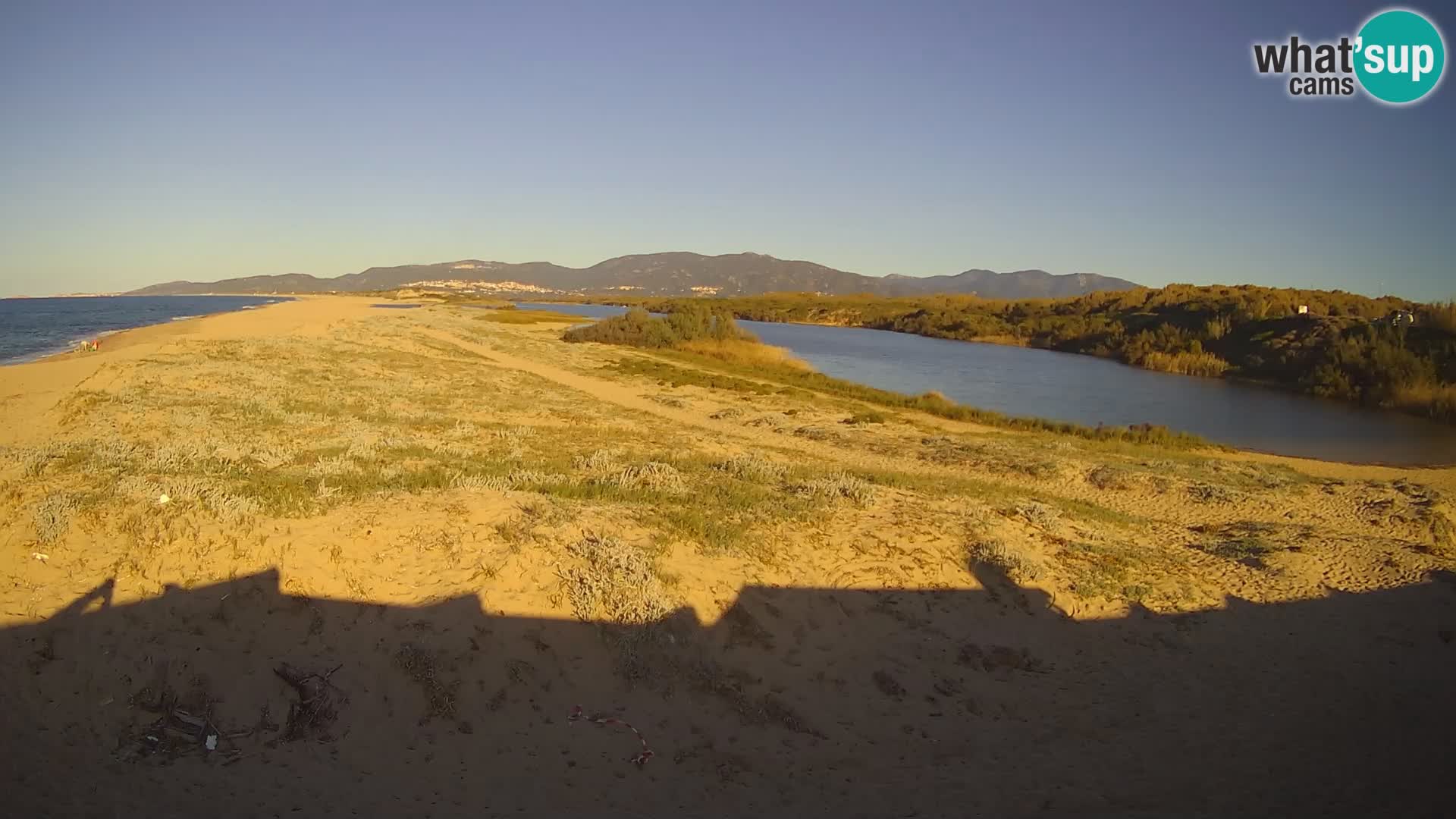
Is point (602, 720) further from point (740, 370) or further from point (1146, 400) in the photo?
point (1146, 400)

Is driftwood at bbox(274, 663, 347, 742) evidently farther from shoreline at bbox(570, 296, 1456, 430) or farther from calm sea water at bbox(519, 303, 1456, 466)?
shoreline at bbox(570, 296, 1456, 430)

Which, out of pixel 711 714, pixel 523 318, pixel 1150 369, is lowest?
pixel 711 714

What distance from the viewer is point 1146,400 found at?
112 feet

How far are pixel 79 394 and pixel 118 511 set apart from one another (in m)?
12.6

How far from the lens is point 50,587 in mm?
6465

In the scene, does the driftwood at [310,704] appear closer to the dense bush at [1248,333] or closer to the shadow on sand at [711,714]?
the shadow on sand at [711,714]

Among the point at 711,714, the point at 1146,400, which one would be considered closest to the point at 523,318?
the point at 1146,400

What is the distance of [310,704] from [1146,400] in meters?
36.0

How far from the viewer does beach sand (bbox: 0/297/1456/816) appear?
5.53 meters

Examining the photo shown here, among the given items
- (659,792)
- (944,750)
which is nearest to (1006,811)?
(944,750)

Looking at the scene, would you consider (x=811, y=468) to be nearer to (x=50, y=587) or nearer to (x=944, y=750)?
(x=944, y=750)

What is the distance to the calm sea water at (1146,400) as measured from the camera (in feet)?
80.6

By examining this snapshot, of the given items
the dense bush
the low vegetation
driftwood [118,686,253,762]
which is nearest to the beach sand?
driftwood [118,686,253,762]

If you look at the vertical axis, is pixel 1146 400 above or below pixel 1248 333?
below
